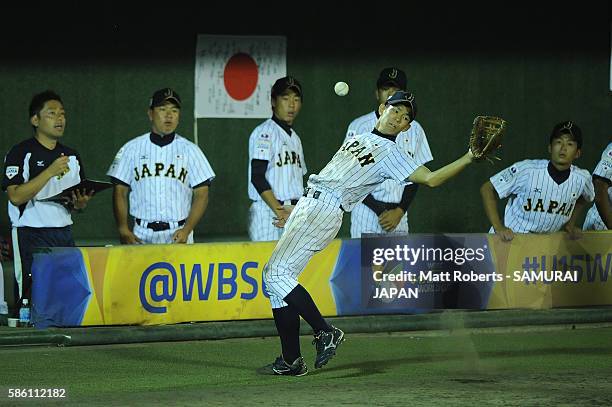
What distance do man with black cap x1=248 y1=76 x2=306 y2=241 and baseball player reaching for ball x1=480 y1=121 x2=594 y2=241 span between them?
1401 millimetres

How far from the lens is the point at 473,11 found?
11.1 metres

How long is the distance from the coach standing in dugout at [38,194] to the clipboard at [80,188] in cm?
4

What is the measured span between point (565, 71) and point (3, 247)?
541cm

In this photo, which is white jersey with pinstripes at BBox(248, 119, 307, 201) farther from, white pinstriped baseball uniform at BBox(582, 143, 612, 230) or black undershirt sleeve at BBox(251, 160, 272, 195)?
white pinstriped baseball uniform at BBox(582, 143, 612, 230)

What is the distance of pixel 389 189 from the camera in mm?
8727

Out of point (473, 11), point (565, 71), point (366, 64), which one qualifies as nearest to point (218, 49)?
point (366, 64)

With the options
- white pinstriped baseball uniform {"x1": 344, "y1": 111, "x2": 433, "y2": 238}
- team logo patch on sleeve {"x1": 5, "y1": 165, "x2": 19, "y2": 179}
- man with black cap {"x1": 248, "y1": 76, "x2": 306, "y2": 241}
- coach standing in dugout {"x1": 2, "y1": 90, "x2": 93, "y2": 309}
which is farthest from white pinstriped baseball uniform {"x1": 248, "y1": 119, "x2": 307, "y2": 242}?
team logo patch on sleeve {"x1": 5, "y1": 165, "x2": 19, "y2": 179}

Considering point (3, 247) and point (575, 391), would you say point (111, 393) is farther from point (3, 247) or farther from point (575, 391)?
point (3, 247)

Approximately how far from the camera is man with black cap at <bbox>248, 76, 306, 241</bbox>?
865cm

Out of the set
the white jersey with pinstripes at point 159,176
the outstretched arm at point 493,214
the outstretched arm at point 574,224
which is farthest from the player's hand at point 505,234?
the white jersey with pinstripes at point 159,176

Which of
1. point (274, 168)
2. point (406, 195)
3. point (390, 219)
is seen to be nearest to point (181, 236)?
point (274, 168)

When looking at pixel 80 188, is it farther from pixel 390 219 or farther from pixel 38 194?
Result: pixel 390 219

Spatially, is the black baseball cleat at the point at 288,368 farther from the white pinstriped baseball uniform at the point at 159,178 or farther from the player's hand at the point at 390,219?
the player's hand at the point at 390,219

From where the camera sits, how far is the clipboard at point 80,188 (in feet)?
26.1
